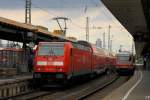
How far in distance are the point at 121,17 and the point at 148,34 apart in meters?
21.4

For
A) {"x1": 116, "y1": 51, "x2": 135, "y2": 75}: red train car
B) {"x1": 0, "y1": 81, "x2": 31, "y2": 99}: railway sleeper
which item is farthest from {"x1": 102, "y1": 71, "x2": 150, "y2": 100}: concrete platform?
{"x1": 116, "y1": 51, "x2": 135, "y2": 75}: red train car

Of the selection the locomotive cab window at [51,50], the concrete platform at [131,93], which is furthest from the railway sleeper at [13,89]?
the concrete platform at [131,93]

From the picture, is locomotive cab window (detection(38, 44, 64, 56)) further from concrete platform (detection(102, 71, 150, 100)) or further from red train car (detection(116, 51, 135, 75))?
red train car (detection(116, 51, 135, 75))

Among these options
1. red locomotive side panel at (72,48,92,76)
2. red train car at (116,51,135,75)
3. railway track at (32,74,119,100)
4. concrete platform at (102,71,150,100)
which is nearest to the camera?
concrete platform at (102,71,150,100)

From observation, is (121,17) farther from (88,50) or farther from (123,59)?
(123,59)

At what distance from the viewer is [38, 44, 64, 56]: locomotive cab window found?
28373mm

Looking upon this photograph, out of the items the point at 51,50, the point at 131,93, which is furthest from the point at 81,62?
the point at 131,93

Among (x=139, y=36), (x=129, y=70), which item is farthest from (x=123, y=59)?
(x=139, y=36)

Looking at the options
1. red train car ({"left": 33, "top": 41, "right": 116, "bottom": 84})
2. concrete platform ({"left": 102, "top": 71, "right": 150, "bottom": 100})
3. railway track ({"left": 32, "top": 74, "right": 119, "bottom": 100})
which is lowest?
railway track ({"left": 32, "top": 74, "right": 119, "bottom": 100})

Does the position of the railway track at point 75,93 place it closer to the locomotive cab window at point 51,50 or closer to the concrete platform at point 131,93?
the concrete platform at point 131,93

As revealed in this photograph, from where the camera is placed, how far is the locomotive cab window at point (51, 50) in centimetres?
2837

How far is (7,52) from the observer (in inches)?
1638

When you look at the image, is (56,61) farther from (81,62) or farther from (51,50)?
(81,62)

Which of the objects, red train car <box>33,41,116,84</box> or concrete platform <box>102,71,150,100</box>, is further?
red train car <box>33,41,116,84</box>
